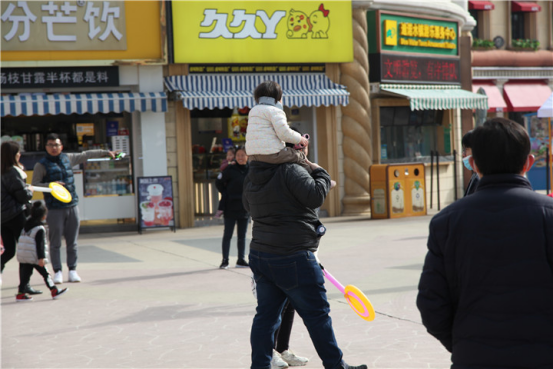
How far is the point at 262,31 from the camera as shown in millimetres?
15547

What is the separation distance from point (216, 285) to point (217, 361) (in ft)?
10.4

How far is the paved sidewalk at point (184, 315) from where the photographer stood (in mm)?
5672

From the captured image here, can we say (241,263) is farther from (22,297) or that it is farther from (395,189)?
(395,189)

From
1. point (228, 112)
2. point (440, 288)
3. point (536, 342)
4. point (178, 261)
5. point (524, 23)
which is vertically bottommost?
point (178, 261)

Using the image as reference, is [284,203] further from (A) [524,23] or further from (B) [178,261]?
(A) [524,23]

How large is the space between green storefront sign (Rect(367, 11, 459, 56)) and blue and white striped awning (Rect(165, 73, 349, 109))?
182cm

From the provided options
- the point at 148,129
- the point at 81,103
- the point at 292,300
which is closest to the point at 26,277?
the point at 292,300

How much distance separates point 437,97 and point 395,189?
3056mm

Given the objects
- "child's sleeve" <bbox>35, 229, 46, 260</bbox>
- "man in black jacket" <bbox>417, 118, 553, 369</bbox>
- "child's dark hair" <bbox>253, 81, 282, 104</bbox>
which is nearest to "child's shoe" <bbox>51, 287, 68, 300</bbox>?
"child's sleeve" <bbox>35, 229, 46, 260</bbox>

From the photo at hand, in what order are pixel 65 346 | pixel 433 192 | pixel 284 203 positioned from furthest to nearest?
pixel 433 192 → pixel 65 346 → pixel 284 203

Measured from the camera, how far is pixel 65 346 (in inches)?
241

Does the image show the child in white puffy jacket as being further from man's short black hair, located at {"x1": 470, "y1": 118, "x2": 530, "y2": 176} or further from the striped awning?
the striped awning

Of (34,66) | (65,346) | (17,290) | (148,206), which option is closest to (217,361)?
(65,346)

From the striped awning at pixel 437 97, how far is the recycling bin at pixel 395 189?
67.8 inches
